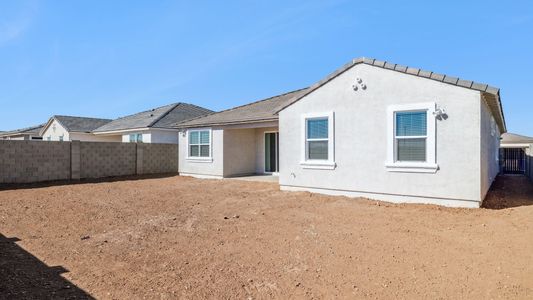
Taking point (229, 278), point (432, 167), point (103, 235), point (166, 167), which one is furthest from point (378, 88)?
point (166, 167)

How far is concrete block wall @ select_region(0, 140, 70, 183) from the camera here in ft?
49.8

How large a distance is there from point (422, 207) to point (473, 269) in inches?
182

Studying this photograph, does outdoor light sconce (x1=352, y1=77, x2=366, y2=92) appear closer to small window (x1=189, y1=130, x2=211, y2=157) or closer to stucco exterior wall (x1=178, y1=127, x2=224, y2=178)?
stucco exterior wall (x1=178, y1=127, x2=224, y2=178)

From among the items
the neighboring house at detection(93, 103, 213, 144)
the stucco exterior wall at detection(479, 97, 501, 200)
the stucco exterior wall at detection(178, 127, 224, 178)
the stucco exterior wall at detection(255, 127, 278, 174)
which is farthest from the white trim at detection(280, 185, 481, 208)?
the neighboring house at detection(93, 103, 213, 144)

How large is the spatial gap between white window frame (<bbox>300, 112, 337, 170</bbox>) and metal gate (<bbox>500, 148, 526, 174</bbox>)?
71.0 ft

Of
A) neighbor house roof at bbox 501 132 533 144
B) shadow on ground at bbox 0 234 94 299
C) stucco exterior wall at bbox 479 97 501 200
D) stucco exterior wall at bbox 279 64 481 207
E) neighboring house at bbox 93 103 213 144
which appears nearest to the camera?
shadow on ground at bbox 0 234 94 299

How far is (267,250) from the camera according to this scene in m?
5.81

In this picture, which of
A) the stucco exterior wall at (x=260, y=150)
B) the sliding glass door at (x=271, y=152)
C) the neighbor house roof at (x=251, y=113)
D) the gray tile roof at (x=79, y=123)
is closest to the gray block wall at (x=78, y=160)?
the neighbor house roof at (x=251, y=113)

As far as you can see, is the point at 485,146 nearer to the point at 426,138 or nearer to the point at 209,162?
the point at 426,138

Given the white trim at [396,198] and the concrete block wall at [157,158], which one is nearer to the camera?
the white trim at [396,198]

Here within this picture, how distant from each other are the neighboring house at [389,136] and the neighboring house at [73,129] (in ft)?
76.3

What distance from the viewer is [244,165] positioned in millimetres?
18312

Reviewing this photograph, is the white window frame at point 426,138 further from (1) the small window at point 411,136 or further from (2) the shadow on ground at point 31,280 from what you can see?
(2) the shadow on ground at point 31,280

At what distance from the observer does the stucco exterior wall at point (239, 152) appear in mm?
17438
